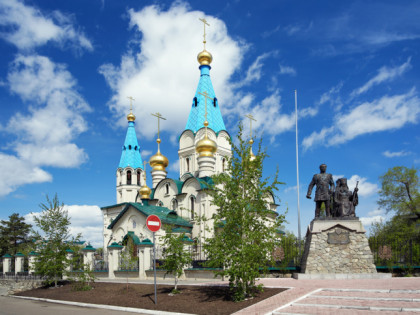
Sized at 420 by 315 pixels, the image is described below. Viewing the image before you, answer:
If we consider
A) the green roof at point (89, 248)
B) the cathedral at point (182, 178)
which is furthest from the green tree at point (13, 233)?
the green roof at point (89, 248)

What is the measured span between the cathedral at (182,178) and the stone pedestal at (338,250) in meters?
11.0

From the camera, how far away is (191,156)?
3300 cm

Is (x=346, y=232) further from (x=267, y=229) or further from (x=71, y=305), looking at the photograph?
(x=71, y=305)

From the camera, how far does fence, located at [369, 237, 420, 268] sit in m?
13.5

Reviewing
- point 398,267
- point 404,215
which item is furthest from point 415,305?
point 404,215

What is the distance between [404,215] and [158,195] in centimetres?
1896

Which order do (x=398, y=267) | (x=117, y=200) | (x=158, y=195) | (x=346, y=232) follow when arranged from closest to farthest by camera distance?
(x=346, y=232) → (x=398, y=267) → (x=158, y=195) → (x=117, y=200)

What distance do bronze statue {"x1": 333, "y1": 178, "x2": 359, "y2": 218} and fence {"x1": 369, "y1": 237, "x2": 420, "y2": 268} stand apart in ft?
7.93

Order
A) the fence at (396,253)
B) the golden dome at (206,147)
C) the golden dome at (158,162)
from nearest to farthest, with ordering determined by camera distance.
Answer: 1. the fence at (396,253)
2. the golden dome at (206,147)
3. the golden dome at (158,162)

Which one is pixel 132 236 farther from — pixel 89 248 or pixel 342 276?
pixel 342 276

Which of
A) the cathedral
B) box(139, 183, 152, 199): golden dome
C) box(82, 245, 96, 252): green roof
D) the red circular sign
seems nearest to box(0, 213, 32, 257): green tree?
the cathedral

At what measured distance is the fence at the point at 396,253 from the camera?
13.5 meters

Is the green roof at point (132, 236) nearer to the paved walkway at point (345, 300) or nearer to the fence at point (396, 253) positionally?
the fence at point (396, 253)

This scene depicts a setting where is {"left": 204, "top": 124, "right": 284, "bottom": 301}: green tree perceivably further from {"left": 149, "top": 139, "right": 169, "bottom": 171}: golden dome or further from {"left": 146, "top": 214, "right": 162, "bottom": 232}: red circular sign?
{"left": 149, "top": 139, "right": 169, "bottom": 171}: golden dome
